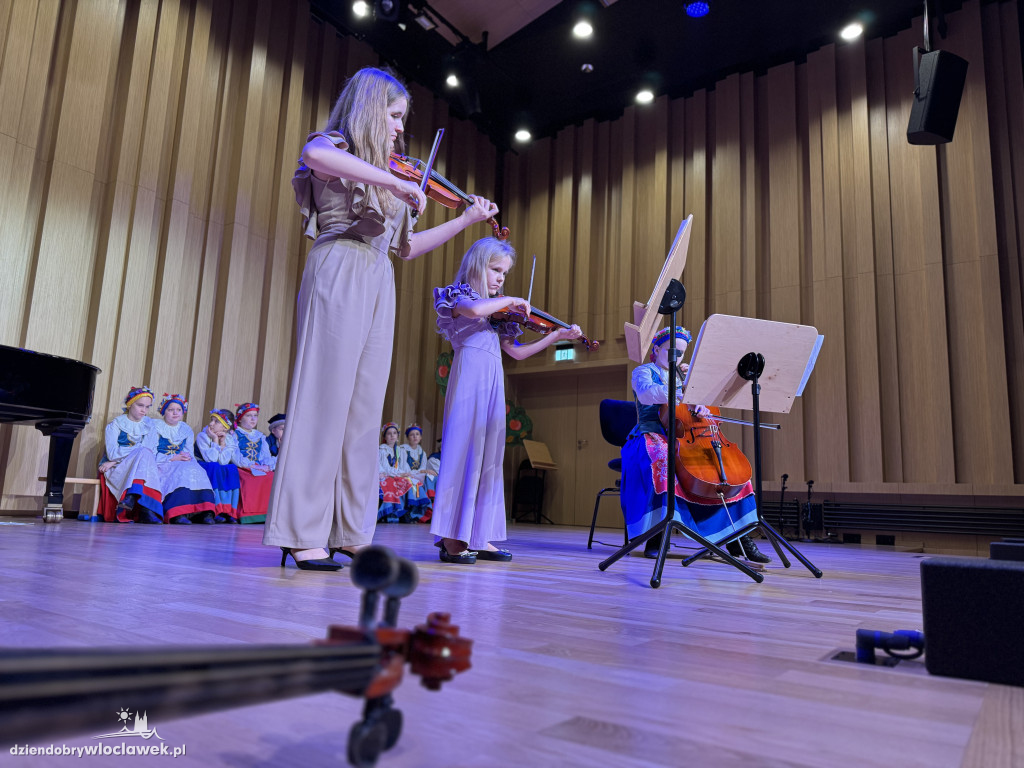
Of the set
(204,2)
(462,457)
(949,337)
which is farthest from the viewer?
(204,2)

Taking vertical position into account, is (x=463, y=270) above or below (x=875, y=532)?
above

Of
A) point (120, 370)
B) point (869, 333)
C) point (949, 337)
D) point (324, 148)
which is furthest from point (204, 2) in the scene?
point (949, 337)

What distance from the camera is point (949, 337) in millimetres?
6078

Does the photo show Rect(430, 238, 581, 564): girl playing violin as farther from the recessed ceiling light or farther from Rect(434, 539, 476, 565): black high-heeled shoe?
the recessed ceiling light

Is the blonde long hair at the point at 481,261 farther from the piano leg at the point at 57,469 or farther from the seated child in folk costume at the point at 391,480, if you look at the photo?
the seated child in folk costume at the point at 391,480

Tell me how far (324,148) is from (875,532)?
586 centimetres

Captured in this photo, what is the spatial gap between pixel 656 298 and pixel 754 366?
446mm

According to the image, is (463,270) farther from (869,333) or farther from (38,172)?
(869,333)

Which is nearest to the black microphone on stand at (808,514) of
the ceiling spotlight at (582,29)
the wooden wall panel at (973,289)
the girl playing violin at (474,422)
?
the wooden wall panel at (973,289)

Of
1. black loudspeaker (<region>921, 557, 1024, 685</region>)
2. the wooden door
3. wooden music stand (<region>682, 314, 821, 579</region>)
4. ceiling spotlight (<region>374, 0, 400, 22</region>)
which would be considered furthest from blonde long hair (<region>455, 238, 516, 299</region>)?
the wooden door

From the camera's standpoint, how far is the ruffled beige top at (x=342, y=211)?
7.01 ft

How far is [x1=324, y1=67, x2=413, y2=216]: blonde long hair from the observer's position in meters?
2.19

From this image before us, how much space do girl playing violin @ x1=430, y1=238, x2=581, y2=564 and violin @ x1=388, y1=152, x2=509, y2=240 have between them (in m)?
0.26

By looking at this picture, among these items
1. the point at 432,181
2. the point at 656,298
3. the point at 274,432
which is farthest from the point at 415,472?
the point at 656,298
